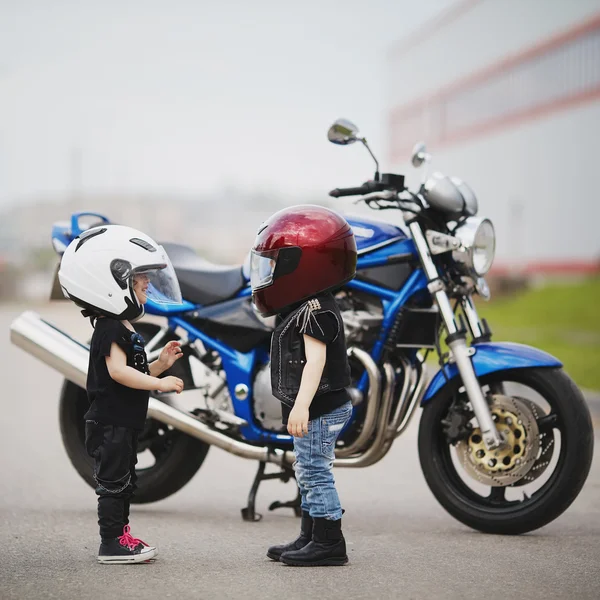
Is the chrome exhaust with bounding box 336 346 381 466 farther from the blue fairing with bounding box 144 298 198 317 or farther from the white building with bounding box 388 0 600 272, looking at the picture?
the white building with bounding box 388 0 600 272

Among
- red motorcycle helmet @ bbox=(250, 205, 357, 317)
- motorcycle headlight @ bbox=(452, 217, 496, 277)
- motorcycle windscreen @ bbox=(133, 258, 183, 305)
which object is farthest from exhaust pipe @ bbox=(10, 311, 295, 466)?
motorcycle headlight @ bbox=(452, 217, 496, 277)

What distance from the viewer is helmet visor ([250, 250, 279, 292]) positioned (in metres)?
5.43

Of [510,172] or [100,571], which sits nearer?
[100,571]

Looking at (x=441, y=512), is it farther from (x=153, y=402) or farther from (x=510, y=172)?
(x=510, y=172)

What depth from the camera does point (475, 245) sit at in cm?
614

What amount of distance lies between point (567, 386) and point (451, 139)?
45.4 metres

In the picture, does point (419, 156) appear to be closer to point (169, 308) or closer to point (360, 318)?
point (360, 318)

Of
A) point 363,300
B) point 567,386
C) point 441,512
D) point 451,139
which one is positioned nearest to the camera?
point 567,386

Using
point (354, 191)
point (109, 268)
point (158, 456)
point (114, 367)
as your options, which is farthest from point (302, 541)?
point (354, 191)

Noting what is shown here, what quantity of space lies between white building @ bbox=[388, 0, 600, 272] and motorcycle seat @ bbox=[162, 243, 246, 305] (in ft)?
105

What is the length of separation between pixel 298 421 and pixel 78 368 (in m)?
1.88

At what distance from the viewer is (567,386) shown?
595cm


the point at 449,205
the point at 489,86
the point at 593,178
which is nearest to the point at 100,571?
the point at 449,205

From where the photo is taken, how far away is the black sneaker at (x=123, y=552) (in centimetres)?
530
